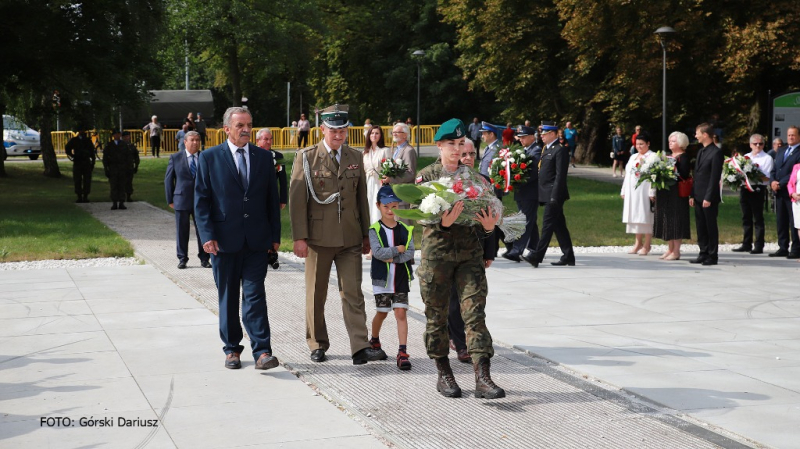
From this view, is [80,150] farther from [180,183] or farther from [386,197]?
[386,197]

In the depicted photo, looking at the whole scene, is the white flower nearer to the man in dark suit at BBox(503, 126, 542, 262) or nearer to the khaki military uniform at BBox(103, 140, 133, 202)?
the man in dark suit at BBox(503, 126, 542, 262)

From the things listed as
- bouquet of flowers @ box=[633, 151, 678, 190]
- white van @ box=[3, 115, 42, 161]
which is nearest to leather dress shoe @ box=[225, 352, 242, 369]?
bouquet of flowers @ box=[633, 151, 678, 190]

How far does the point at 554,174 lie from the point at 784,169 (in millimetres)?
4097

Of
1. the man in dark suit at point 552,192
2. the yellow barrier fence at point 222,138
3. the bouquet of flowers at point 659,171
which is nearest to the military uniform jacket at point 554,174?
the man in dark suit at point 552,192

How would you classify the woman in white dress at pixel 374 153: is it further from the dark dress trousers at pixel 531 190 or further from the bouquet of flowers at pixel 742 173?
the bouquet of flowers at pixel 742 173

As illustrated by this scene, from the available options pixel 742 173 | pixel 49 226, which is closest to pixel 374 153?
pixel 742 173

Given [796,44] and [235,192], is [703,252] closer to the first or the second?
[235,192]

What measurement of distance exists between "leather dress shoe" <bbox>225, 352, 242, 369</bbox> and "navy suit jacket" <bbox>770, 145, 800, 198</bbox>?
1051 cm

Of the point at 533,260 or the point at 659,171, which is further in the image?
the point at 659,171

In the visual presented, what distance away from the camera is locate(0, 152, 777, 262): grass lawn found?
1617cm

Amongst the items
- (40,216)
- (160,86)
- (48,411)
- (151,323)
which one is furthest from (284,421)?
(160,86)

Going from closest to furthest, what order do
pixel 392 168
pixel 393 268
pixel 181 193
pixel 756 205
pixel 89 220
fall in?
1. pixel 393 268
2. pixel 392 168
3. pixel 181 193
4. pixel 756 205
5. pixel 89 220

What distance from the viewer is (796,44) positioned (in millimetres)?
26250

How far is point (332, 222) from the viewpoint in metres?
7.77
